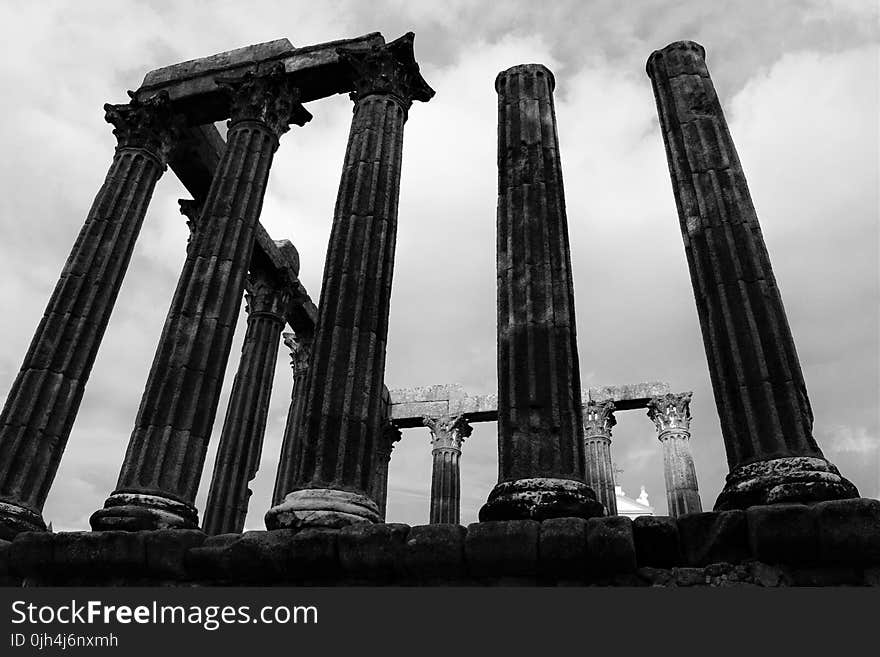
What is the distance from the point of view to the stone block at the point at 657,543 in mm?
6918

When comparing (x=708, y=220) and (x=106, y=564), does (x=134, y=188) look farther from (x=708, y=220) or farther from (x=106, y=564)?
(x=708, y=220)

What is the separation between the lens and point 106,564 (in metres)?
8.51

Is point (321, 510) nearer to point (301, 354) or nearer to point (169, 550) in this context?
point (169, 550)

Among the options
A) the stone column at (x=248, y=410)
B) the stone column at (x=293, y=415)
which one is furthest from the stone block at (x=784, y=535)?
the stone column at (x=248, y=410)

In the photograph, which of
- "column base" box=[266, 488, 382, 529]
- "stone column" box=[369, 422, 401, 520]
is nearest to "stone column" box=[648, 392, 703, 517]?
"stone column" box=[369, 422, 401, 520]

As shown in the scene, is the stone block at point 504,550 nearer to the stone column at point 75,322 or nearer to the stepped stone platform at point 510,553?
the stepped stone platform at point 510,553

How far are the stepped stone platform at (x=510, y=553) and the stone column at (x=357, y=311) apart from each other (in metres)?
1.17

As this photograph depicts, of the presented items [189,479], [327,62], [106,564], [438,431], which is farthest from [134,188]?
[438,431]

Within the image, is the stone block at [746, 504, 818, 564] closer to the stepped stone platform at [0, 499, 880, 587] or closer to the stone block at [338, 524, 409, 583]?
the stepped stone platform at [0, 499, 880, 587]

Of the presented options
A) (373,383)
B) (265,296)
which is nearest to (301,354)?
(265,296)

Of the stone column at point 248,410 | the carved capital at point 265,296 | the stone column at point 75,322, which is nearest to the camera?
the stone column at point 75,322

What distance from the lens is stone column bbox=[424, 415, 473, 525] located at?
98.4ft

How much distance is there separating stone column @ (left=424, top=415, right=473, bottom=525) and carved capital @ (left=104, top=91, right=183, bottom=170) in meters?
18.9

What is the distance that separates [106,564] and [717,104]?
12.6m
